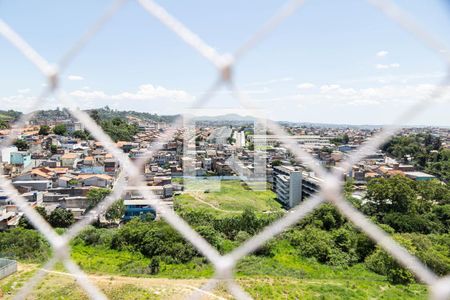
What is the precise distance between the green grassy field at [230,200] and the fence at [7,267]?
8.19 ft

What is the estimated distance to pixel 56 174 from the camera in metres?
7.30

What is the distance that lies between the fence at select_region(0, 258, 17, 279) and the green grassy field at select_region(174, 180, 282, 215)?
98.3 inches

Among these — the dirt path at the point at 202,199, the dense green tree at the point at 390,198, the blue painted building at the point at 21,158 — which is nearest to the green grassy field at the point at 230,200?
the dirt path at the point at 202,199

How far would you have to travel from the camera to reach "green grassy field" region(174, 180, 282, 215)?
6416 millimetres

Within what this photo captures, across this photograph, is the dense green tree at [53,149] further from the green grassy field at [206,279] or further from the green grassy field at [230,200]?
the green grassy field at [206,279]

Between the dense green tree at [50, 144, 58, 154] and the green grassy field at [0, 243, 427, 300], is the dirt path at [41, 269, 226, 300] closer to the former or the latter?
the green grassy field at [0, 243, 427, 300]

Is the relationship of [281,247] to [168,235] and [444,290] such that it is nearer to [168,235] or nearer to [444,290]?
[168,235]

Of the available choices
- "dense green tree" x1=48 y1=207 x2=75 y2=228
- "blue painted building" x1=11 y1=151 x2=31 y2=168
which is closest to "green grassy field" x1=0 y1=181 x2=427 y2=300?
"dense green tree" x1=48 y1=207 x2=75 y2=228

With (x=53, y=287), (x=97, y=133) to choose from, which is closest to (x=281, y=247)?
(x=53, y=287)

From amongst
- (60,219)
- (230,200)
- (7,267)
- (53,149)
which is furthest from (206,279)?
(53,149)

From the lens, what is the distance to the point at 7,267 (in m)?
3.72

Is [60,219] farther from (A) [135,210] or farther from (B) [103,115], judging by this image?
(B) [103,115]

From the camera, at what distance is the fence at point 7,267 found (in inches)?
144

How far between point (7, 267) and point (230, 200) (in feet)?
12.6
